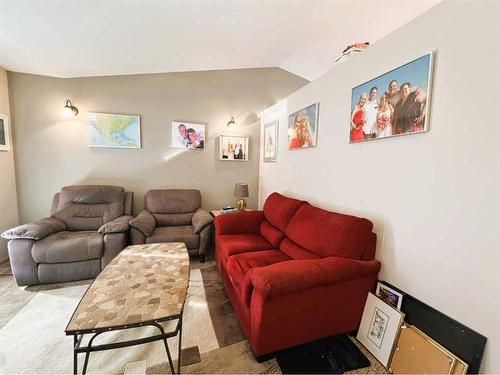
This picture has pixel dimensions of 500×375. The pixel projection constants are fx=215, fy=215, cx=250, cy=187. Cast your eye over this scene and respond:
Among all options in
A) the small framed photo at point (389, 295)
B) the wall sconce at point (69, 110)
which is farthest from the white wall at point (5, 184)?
the small framed photo at point (389, 295)

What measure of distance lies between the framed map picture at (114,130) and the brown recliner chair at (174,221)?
2.66 ft

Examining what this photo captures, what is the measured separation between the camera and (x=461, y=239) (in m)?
1.17

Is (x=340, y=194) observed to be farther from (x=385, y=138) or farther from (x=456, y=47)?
(x=456, y=47)

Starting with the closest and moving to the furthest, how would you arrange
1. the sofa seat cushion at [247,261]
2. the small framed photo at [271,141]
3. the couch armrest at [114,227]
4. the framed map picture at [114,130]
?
the sofa seat cushion at [247,261]
the couch armrest at [114,227]
the framed map picture at [114,130]
the small framed photo at [271,141]

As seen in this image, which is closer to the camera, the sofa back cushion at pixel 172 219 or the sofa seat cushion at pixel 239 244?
the sofa seat cushion at pixel 239 244

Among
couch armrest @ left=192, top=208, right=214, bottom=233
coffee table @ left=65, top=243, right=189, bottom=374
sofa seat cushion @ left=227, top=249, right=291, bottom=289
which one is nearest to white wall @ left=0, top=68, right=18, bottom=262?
coffee table @ left=65, top=243, right=189, bottom=374

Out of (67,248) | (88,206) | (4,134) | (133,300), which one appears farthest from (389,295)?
(4,134)

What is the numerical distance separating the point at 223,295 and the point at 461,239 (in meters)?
1.87

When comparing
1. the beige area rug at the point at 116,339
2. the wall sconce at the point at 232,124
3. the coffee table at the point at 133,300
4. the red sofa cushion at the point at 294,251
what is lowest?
the beige area rug at the point at 116,339

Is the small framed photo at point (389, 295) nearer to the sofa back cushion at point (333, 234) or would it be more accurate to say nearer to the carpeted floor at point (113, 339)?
the sofa back cushion at point (333, 234)

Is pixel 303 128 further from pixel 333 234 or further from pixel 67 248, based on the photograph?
pixel 67 248

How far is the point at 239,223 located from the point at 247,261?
775 millimetres

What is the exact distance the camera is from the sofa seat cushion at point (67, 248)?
212 cm

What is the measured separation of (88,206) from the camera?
279cm
